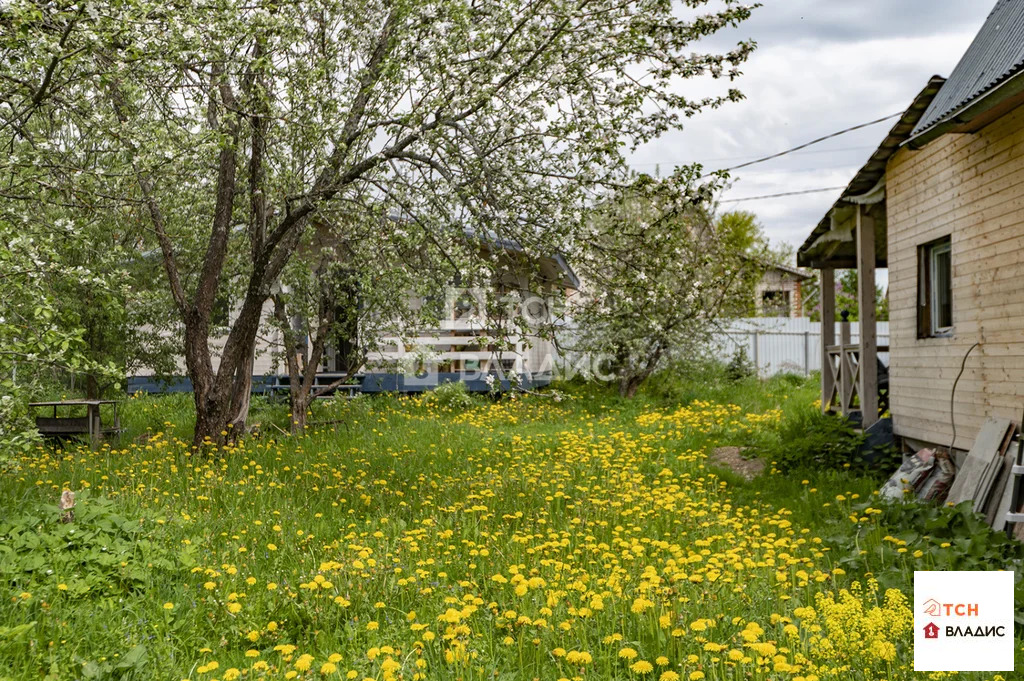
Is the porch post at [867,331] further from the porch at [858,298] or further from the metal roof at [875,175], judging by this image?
the metal roof at [875,175]

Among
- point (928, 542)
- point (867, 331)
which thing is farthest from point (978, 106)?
point (867, 331)

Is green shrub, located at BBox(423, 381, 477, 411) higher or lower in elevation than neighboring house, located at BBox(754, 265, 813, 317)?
lower

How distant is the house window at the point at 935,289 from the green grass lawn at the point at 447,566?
6.46 feet

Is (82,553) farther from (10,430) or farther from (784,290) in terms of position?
(784,290)

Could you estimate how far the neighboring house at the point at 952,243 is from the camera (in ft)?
26.9

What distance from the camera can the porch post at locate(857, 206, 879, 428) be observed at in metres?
11.5

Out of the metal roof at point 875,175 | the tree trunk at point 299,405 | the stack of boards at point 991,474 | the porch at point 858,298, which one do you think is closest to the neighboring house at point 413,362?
the tree trunk at point 299,405

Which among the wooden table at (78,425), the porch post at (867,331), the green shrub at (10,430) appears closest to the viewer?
the green shrub at (10,430)

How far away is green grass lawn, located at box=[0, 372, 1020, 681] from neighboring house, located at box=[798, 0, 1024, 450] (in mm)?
1443

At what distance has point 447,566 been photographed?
610cm

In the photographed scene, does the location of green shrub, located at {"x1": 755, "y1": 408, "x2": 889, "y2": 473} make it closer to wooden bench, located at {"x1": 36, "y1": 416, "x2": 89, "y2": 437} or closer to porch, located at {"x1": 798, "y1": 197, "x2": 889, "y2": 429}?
porch, located at {"x1": 798, "y1": 197, "x2": 889, "y2": 429}

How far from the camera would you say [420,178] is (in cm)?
908

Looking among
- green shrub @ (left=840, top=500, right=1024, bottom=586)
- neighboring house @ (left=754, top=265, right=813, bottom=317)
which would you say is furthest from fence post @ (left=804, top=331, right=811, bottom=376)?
Result: green shrub @ (left=840, top=500, right=1024, bottom=586)

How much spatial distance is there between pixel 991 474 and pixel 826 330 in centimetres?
613
